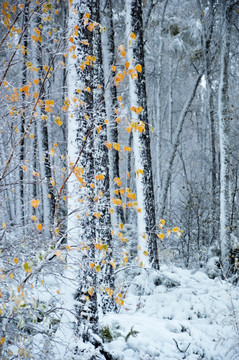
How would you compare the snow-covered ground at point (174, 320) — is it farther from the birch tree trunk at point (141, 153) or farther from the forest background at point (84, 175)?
the birch tree trunk at point (141, 153)

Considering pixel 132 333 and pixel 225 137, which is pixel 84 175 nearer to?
pixel 132 333

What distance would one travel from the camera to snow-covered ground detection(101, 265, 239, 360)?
354 centimetres

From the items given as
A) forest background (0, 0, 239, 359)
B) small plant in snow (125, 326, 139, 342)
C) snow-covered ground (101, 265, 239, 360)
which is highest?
forest background (0, 0, 239, 359)

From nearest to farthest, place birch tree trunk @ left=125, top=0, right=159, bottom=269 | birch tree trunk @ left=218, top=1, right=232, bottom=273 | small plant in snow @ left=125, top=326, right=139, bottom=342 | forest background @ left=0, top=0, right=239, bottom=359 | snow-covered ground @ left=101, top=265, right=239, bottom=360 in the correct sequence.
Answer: forest background @ left=0, top=0, right=239, bottom=359 < snow-covered ground @ left=101, top=265, right=239, bottom=360 < small plant in snow @ left=125, top=326, right=139, bottom=342 < birch tree trunk @ left=125, top=0, right=159, bottom=269 < birch tree trunk @ left=218, top=1, right=232, bottom=273

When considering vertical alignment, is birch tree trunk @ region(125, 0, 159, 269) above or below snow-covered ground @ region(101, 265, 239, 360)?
above

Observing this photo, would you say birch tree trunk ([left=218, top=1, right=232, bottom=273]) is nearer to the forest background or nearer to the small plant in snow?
the forest background

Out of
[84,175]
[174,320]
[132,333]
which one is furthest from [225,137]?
[132,333]

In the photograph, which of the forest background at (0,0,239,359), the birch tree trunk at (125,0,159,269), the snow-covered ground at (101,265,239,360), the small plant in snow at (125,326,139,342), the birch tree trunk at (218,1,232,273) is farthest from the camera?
the birch tree trunk at (218,1,232,273)

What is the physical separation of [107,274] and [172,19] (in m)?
13.6

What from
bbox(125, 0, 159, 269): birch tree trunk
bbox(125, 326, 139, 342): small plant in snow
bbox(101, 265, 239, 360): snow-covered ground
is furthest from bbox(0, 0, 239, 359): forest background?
bbox(125, 326, 139, 342): small plant in snow

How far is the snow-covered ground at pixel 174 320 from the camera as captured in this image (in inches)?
139

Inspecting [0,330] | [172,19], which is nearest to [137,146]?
[0,330]

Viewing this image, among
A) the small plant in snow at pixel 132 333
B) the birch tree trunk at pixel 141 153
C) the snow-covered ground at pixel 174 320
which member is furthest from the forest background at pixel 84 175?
the small plant in snow at pixel 132 333

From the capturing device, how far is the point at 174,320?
4.11m
